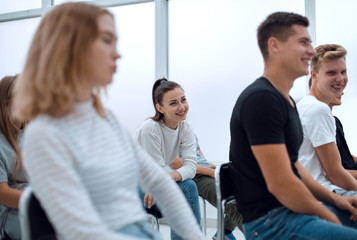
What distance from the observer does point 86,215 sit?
0.78m

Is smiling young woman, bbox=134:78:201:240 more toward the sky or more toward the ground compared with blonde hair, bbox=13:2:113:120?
more toward the ground

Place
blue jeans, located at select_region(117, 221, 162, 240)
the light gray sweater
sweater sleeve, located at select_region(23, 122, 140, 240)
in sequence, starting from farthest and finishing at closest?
1. the light gray sweater
2. blue jeans, located at select_region(117, 221, 162, 240)
3. sweater sleeve, located at select_region(23, 122, 140, 240)

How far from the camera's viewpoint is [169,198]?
40.5 inches

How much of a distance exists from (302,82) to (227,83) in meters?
0.70

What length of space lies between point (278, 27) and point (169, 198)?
83 centimetres

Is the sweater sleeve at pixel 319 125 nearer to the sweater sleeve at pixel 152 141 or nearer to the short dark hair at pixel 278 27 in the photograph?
the short dark hair at pixel 278 27

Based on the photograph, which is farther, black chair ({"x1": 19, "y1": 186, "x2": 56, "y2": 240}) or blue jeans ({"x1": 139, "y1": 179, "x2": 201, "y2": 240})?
blue jeans ({"x1": 139, "y1": 179, "x2": 201, "y2": 240})

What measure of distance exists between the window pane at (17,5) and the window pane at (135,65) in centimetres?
102

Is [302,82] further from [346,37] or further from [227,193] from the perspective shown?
[227,193]

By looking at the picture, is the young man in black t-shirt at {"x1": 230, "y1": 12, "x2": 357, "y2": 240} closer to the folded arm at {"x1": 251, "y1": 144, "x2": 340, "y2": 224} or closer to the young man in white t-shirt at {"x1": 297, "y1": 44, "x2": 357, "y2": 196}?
the folded arm at {"x1": 251, "y1": 144, "x2": 340, "y2": 224}

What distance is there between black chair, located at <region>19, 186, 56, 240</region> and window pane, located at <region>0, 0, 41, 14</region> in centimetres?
375

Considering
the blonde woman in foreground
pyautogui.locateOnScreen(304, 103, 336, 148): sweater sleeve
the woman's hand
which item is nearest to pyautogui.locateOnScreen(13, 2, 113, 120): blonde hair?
the blonde woman in foreground

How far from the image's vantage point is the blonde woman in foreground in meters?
0.78

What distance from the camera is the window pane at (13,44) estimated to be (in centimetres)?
427
